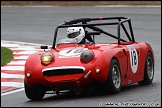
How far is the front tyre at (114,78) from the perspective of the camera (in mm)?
10492

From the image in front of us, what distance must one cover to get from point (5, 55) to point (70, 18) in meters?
10.2

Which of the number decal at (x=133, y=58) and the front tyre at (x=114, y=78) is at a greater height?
the number decal at (x=133, y=58)

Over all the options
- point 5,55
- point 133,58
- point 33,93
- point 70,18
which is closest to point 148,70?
point 133,58

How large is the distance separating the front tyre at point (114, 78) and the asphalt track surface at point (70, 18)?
4.8 inches

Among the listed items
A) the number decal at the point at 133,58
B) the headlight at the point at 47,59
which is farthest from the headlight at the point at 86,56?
the number decal at the point at 133,58

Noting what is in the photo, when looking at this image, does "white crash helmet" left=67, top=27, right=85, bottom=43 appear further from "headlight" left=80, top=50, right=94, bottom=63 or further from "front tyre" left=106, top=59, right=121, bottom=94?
"headlight" left=80, top=50, right=94, bottom=63

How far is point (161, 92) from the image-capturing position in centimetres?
1097

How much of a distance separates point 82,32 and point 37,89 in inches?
64.0

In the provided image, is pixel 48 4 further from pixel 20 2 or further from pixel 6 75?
pixel 6 75

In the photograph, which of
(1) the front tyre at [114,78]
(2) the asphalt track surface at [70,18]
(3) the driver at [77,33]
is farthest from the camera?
(3) the driver at [77,33]

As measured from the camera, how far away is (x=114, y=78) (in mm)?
10766

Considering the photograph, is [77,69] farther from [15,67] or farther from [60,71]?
[15,67]

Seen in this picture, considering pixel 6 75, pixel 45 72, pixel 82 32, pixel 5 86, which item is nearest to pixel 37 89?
pixel 45 72

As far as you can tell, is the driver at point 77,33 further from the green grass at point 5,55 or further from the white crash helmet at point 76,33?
the green grass at point 5,55
